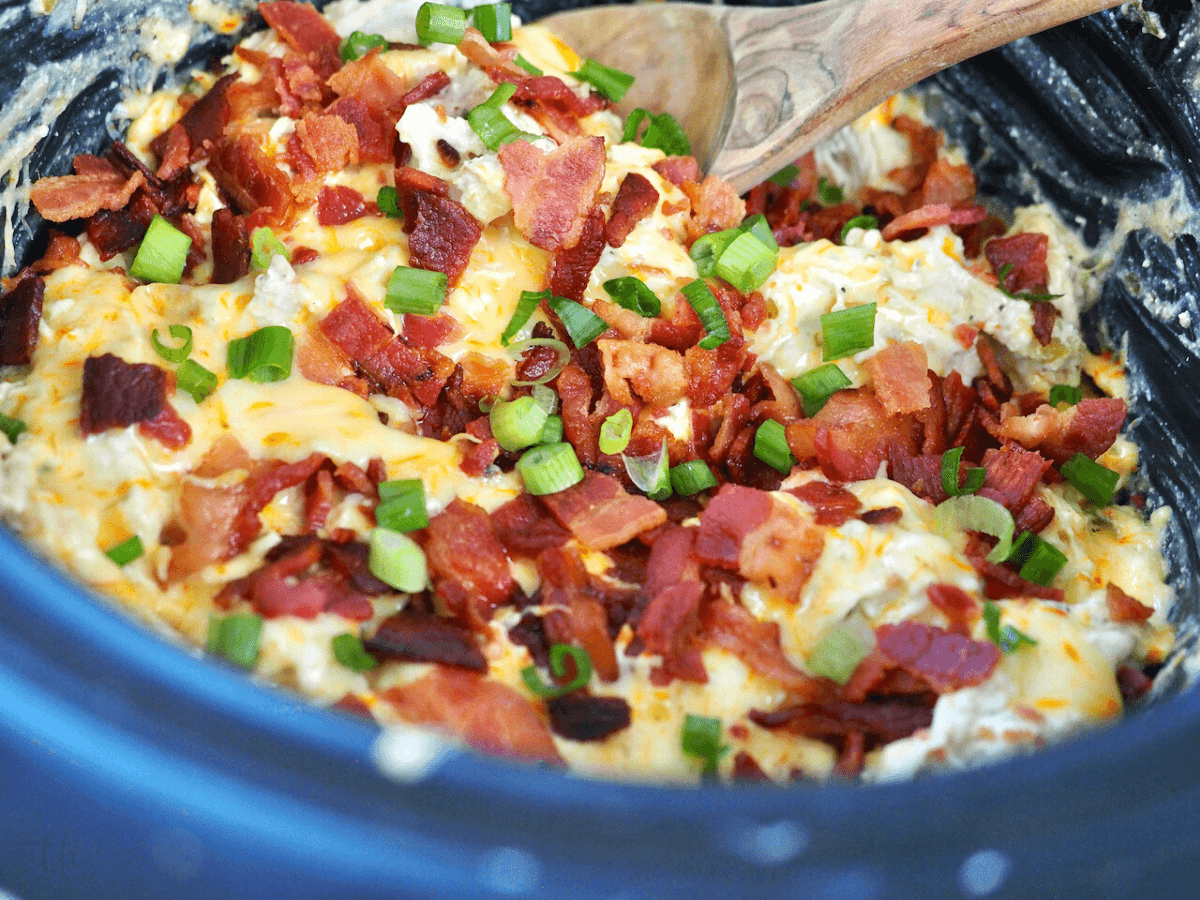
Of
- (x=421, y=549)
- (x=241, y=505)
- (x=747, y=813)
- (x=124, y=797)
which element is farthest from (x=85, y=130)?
(x=747, y=813)

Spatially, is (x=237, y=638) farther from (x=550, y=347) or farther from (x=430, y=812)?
(x=550, y=347)

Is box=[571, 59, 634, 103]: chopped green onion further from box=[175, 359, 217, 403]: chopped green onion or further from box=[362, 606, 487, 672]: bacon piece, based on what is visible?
box=[362, 606, 487, 672]: bacon piece

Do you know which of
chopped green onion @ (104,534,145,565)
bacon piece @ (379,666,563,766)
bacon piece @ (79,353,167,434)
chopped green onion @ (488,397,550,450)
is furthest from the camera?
chopped green onion @ (488,397,550,450)

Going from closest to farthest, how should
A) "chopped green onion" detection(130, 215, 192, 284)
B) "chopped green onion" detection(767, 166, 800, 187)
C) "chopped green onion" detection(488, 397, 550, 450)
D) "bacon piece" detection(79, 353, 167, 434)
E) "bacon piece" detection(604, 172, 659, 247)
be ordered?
"bacon piece" detection(79, 353, 167, 434) < "chopped green onion" detection(488, 397, 550, 450) < "chopped green onion" detection(130, 215, 192, 284) < "bacon piece" detection(604, 172, 659, 247) < "chopped green onion" detection(767, 166, 800, 187)

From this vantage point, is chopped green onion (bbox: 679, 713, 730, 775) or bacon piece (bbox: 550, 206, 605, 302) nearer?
chopped green onion (bbox: 679, 713, 730, 775)

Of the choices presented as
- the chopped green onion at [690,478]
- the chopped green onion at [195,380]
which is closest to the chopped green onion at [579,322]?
the chopped green onion at [690,478]

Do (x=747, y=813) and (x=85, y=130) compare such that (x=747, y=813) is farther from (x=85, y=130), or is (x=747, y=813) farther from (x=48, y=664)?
(x=85, y=130)

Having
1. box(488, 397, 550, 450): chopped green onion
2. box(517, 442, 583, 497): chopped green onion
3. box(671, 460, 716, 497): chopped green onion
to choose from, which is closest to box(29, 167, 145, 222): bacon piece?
box(488, 397, 550, 450): chopped green onion
